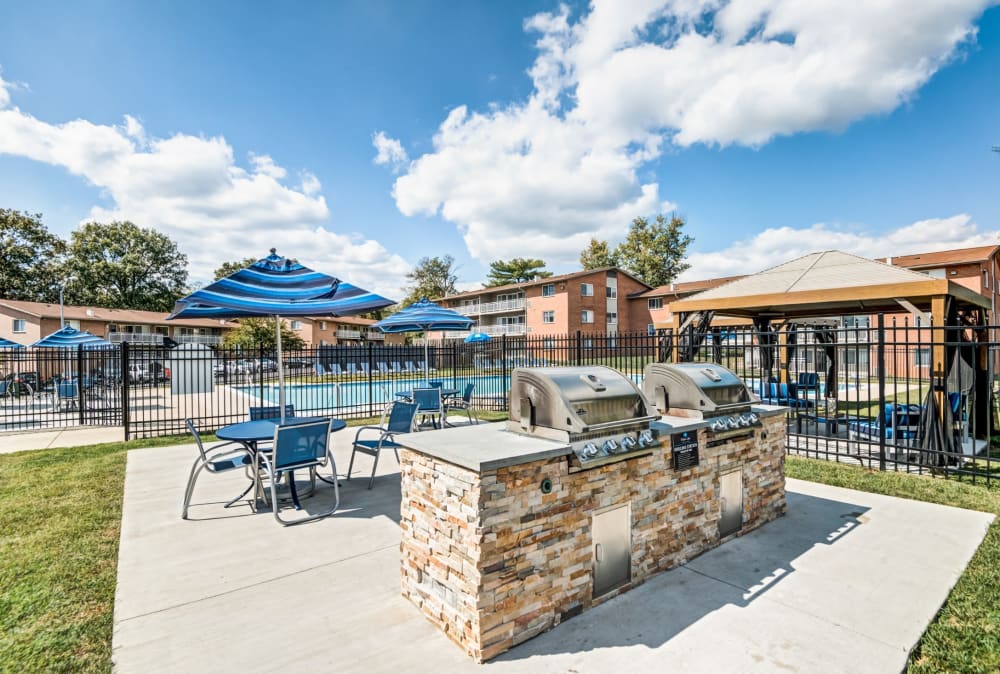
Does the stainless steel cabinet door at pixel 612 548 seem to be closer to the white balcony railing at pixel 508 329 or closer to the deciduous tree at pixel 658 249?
the white balcony railing at pixel 508 329

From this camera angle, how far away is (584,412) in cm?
270

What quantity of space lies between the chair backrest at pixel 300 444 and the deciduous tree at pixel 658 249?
4245 centimetres

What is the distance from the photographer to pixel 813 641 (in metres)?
2.36

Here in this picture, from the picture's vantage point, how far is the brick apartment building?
34.8 meters

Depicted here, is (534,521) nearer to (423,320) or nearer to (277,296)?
(277,296)

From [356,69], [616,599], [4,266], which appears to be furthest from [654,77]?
[4,266]

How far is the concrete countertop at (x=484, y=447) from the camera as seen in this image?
2219 millimetres

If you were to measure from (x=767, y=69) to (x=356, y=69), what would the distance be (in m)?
7.83

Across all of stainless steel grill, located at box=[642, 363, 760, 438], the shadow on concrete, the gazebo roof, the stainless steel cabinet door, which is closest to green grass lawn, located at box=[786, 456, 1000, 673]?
the shadow on concrete

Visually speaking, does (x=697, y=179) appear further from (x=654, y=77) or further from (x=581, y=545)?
(x=581, y=545)

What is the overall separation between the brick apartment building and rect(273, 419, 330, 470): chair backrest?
29.2 meters

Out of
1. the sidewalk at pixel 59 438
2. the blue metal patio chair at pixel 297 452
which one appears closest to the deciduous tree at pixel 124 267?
the sidewalk at pixel 59 438

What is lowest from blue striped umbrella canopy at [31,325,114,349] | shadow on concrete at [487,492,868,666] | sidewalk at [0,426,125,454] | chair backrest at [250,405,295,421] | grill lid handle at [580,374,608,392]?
sidewalk at [0,426,125,454]

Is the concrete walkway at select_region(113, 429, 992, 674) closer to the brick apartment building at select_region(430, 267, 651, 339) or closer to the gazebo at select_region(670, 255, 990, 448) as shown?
the gazebo at select_region(670, 255, 990, 448)
